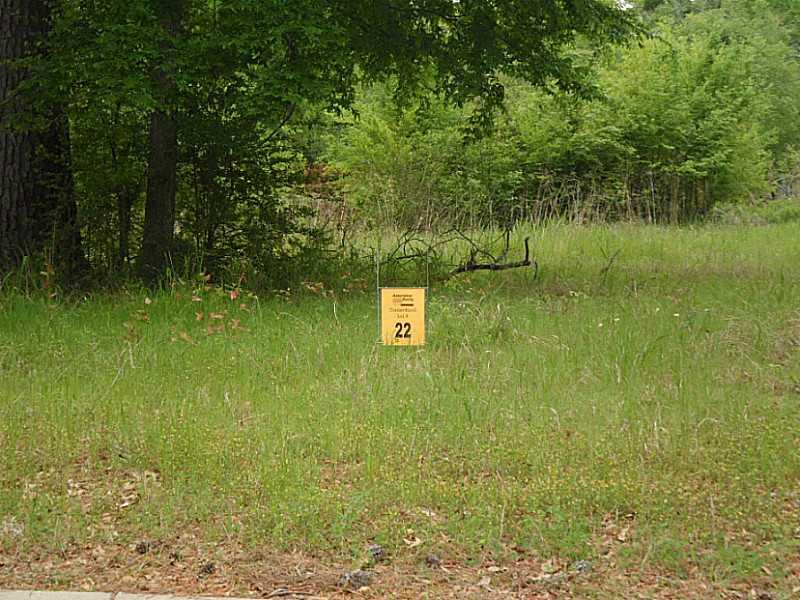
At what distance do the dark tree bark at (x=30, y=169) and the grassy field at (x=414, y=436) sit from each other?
146 cm

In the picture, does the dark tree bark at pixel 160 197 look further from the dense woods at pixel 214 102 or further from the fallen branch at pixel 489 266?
the fallen branch at pixel 489 266

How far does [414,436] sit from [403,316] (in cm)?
182

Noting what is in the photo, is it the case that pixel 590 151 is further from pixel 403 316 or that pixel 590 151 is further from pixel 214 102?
pixel 403 316

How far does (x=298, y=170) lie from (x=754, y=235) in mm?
8619

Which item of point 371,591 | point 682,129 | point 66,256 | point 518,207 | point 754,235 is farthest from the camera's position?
point 682,129

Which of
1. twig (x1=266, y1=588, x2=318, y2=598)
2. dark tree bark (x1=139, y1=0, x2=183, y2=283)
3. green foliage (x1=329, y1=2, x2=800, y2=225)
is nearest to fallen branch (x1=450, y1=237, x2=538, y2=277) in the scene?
dark tree bark (x1=139, y1=0, x2=183, y2=283)

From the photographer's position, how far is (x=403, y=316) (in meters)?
7.66

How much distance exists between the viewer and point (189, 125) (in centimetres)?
1147

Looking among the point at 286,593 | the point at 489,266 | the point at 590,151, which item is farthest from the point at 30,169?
the point at 590,151

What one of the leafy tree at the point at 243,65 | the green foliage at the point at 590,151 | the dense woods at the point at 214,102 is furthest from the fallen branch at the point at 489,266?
A: the green foliage at the point at 590,151

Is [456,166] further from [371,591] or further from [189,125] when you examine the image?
[371,591]

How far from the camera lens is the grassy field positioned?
4848 millimetres

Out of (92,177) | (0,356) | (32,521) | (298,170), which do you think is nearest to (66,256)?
(92,177)

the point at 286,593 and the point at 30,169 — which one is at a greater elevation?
the point at 30,169
